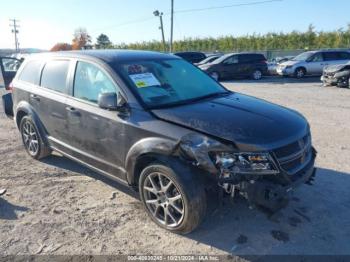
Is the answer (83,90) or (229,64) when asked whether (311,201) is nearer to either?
(83,90)

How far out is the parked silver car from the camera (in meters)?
20.6

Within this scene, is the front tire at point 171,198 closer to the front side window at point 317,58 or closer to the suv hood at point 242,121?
the suv hood at point 242,121

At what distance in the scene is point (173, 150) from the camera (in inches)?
131

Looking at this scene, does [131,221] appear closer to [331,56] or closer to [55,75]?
[55,75]

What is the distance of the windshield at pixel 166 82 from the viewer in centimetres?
393

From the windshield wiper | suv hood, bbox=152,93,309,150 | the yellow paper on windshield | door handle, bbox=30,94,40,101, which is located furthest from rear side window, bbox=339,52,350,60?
Result: door handle, bbox=30,94,40,101

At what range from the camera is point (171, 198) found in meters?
3.53

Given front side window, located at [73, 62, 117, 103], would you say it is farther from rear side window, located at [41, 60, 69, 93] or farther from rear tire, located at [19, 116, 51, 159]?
rear tire, located at [19, 116, 51, 159]

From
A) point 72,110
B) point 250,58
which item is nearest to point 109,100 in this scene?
point 72,110

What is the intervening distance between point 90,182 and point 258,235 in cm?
245

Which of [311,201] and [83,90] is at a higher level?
[83,90]

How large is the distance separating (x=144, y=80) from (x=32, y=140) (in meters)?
2.71

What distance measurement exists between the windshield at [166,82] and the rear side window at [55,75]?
3.54 ft

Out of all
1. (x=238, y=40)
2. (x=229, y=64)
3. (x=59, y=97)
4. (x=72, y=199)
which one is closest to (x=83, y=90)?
(x=59, y=97)
